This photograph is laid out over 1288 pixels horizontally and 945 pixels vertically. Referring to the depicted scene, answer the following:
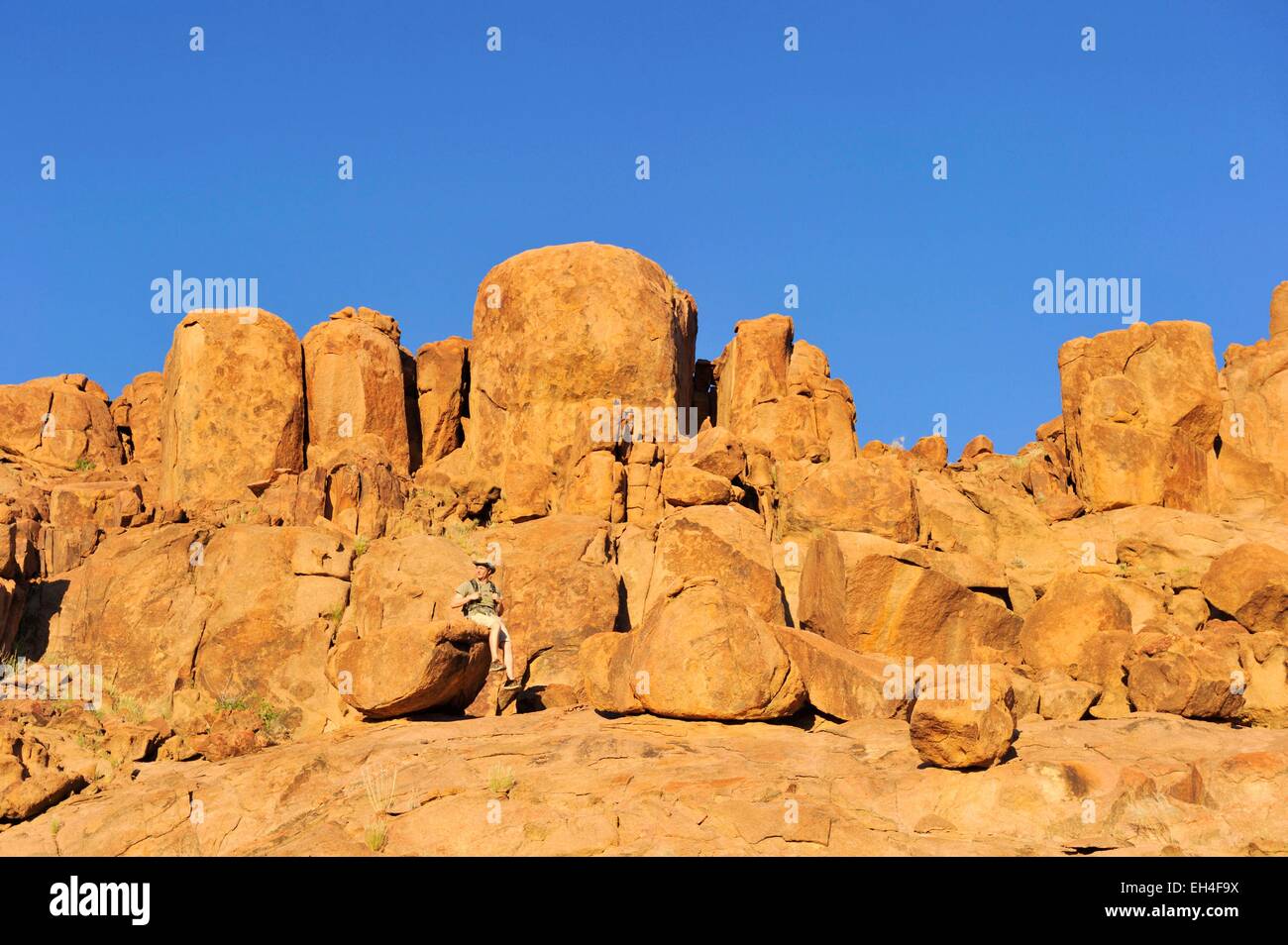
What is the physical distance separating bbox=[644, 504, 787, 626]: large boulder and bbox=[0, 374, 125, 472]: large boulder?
13.3 meters

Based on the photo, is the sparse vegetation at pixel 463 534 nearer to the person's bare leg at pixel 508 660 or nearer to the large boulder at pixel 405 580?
the large boulder at pixel 405 580

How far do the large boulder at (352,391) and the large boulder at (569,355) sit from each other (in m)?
1.85

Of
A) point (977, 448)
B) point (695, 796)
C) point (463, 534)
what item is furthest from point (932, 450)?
point (695, 796)

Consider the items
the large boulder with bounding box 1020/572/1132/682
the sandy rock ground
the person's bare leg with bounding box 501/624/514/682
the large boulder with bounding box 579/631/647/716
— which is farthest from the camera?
the large boulder with bounding box 1020/572/1132/682

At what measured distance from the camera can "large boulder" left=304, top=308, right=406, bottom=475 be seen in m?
29.5

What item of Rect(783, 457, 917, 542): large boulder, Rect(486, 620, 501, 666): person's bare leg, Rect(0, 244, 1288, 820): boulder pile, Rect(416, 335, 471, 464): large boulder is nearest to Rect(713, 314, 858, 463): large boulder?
Rect(0, 244, 1288, 820): boulder pile

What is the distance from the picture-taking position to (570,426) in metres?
28.8

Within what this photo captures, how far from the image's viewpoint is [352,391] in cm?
2967

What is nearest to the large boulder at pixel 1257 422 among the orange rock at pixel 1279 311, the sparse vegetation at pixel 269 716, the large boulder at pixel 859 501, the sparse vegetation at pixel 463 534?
the orange rock at pixel 1279 311

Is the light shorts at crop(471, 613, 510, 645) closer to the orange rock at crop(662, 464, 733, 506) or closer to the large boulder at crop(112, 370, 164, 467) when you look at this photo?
the orange rock at crop(662, 464, 733, 506)

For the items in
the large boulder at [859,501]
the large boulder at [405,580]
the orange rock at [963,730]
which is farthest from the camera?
the large boulder at [859,501]

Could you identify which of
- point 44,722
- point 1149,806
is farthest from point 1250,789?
point 44,722

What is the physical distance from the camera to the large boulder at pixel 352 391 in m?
29.5

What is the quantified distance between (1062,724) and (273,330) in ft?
60.3
